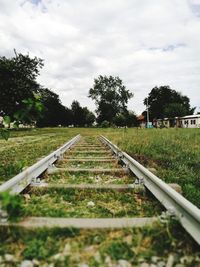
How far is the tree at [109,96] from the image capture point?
9219 centimetres

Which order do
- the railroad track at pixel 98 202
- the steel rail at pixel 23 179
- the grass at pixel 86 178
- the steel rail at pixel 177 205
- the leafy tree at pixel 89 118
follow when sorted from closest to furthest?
the steel rail at pixel 177 205, the railroad track at pixel 98 202, the steel rail at pixel 23 179, the grass at pixel 86 178, the leafy tree at pixel 89 118

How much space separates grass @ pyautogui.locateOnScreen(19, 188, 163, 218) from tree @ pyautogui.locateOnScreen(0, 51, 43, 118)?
29.9 meters

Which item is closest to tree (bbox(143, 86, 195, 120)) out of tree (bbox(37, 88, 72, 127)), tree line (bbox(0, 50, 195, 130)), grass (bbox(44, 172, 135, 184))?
tree line (bbox(0, 50, 195, 130))

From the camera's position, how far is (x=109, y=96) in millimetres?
92875

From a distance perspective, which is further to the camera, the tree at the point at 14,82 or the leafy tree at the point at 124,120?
the leafy tree at the point at 124,120

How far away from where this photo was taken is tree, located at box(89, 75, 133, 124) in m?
92.2

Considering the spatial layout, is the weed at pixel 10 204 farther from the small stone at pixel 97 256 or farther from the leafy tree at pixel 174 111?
the leafy tree at pixel 174 111

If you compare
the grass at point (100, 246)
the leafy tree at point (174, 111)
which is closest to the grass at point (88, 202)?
the grass at point (100, 246)

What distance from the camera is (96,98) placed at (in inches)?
3757

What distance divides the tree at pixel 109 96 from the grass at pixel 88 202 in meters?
88.1

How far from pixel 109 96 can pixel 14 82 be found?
5929 cm

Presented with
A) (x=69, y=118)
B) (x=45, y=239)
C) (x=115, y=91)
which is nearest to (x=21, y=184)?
(x=45, y=239)

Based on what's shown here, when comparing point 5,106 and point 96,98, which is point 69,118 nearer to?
point 96,98

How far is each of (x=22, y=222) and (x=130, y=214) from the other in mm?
963
